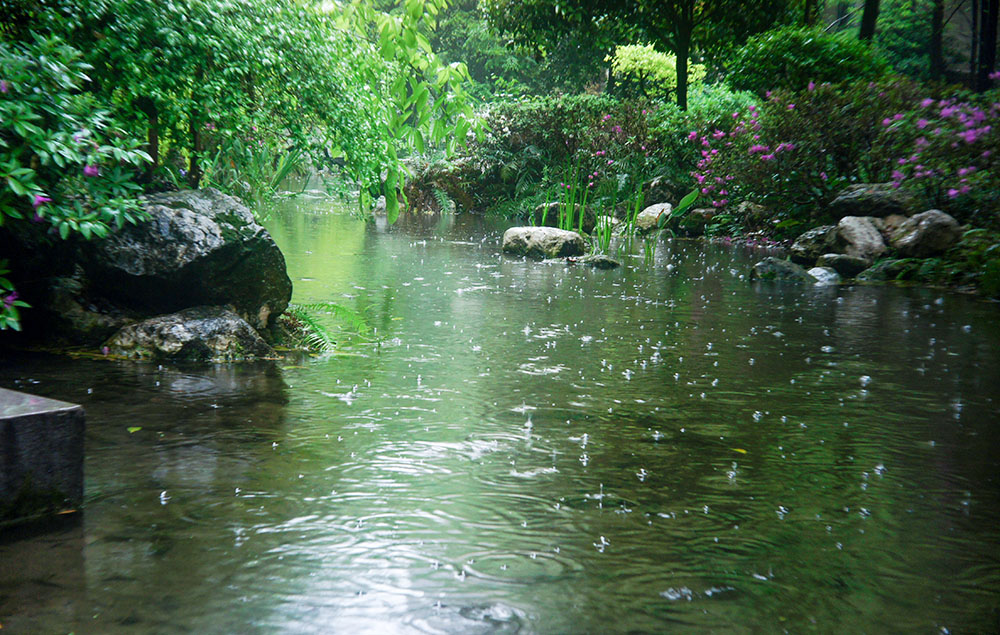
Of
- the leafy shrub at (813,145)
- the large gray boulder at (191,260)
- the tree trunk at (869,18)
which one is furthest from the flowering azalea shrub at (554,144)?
the large gray boulder at (191,260)

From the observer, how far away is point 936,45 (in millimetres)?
30781

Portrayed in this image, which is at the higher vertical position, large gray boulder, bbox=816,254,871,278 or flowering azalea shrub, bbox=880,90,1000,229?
flowering azalea shrub, bbox=880,90,1000,229

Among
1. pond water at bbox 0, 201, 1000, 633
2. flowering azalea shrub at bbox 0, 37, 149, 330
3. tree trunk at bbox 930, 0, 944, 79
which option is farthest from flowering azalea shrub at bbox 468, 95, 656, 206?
flowering azalea shrub at bbox 0, 37, 149, 330

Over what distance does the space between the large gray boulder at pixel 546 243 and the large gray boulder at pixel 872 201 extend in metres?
4.57

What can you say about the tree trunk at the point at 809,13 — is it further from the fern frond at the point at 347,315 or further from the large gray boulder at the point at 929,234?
the fern frond at the point at 347,315

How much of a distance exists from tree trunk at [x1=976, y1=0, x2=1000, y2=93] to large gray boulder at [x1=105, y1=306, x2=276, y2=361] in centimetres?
1984

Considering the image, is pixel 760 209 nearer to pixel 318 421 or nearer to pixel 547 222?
pixel 547 222

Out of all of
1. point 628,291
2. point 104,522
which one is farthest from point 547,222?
point 104,522

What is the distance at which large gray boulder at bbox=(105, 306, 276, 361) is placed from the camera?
5.71 meters

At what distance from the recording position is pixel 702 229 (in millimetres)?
18766

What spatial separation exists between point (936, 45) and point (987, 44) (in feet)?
42.6

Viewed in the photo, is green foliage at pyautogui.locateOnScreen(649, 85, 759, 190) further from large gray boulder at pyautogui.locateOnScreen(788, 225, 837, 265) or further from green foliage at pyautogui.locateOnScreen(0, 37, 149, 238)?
green foliage at pyautogui.locateOnScreen(0, 37, 149, 238)

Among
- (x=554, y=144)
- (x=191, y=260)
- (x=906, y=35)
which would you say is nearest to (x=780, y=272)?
(x=191, y=260)

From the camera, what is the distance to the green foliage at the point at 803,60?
59.3 feet
